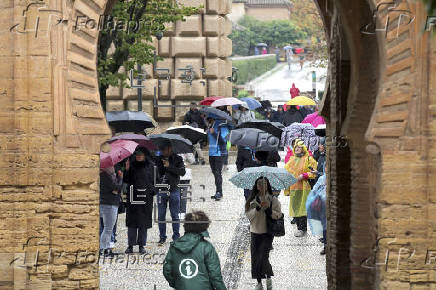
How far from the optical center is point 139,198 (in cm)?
1733

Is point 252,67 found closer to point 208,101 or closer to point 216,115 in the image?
point 208,101

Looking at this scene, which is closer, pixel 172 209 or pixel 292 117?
pixel 172 209

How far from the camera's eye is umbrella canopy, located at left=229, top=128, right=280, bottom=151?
804 inches

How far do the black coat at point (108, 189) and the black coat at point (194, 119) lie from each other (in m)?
11.1

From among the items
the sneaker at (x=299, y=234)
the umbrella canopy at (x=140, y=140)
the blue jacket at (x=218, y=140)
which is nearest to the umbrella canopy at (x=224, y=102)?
the blue jacket at (x=218, y=140)

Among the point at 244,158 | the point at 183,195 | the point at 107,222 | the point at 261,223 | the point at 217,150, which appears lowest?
the point at 107,222

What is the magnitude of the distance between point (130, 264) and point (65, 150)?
6059mm

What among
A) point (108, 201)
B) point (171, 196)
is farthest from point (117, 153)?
point (171, 196)

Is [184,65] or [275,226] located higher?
[184,65]

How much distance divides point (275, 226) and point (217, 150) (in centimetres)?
871

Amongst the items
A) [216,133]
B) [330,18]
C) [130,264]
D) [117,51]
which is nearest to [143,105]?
[216,133]

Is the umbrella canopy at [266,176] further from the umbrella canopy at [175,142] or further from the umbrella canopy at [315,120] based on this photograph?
the umbrella canopy at [315,120]

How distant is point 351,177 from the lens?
13.1 meters

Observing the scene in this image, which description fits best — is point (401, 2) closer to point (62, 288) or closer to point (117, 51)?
point (62, 288)
